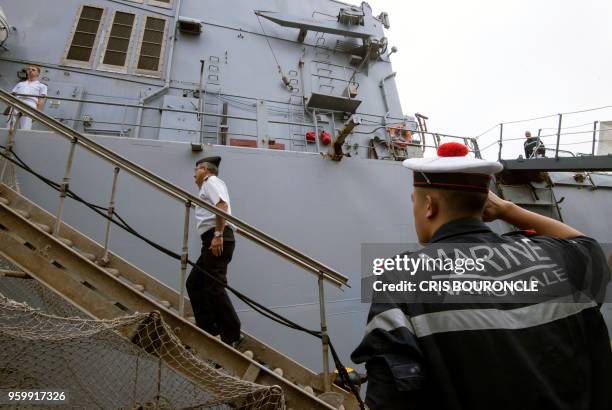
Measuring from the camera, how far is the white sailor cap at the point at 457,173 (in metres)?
0.98

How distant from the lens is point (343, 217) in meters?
4.78

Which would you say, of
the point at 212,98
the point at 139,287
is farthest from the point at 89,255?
the point at 212,98

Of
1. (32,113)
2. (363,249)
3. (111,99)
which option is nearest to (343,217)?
(363,249)

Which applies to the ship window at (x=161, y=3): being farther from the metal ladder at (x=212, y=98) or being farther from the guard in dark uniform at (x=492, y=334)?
the guard in dark uniform at (x=492, y=334)

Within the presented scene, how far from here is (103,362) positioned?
10.8 ft

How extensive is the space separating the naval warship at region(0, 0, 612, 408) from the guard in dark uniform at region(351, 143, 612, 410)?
1583 millimetres

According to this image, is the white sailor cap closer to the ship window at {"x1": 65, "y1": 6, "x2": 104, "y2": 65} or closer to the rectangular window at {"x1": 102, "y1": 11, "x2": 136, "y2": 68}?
the rectangular window at {"x1": 102, "y1": 11, "x2": 136, "y2": 68}

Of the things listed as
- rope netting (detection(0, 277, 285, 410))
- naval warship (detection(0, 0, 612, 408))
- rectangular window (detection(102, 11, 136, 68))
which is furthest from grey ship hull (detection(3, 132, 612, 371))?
rectangular window (detection(102, 11, 136, 68))

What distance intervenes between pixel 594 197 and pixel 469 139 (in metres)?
3.94

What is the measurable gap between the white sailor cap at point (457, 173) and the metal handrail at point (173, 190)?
1.51m

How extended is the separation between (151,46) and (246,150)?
148 inches

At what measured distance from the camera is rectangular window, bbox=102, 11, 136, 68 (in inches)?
237

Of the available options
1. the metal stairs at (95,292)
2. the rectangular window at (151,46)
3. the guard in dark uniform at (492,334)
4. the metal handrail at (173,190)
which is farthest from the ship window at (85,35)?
the guard in dark uniform at (492,334)

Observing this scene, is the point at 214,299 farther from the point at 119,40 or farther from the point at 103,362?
the point at 119,40
